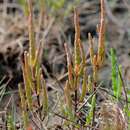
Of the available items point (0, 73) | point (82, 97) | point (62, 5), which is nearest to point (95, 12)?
point (62, 5)

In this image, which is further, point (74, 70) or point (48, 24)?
point (48, 24)

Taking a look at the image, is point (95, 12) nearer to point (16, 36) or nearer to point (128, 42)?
point (128, 42)

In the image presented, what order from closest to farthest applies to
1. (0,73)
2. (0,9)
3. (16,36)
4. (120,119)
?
(120,119) < (0,73) < (16,36) < (0,9)

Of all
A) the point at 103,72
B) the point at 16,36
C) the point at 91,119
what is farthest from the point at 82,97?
the point at 16,36

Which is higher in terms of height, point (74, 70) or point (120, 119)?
point (74, 70)

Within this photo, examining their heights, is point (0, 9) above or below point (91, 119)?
above

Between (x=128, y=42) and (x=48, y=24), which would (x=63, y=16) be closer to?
(x=48, y=24)

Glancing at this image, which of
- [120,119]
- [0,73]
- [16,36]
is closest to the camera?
[120,119]

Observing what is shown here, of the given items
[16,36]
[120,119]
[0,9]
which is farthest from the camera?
[0,9]

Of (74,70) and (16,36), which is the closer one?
(74,70)
